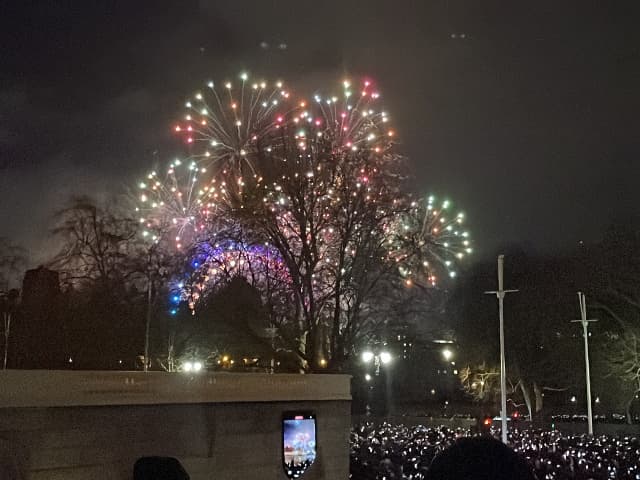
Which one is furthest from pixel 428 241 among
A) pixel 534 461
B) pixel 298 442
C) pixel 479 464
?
pixel 479 464

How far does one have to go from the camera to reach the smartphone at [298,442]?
10367 mm

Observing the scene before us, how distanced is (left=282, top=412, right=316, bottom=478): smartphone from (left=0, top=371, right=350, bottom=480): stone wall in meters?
0.11

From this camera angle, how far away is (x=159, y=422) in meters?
8.54

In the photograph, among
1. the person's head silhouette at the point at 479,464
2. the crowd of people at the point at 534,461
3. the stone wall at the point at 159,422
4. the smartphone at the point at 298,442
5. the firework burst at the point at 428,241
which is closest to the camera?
the person's head silhouette at the point at 479,464

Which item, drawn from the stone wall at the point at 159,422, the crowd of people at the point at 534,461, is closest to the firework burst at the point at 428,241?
the crowd of people at the point at 534,461

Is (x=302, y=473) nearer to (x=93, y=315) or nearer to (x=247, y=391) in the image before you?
(x=247, y=391)

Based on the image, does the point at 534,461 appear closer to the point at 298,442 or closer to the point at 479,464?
the point at 298,442

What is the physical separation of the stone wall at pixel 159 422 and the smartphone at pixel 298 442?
0.37 feet

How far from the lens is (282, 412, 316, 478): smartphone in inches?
408

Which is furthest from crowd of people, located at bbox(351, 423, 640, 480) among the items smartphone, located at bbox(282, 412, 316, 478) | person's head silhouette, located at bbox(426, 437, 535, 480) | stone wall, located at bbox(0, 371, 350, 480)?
person's head silhouette, located at bbox(426, 437, 535, 480)

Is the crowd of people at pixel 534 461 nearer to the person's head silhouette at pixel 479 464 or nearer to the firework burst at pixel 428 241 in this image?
the firework burst at pixel 428 241

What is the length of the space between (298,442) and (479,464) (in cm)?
816

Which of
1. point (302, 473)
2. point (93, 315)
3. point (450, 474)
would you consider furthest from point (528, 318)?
point (450, 474)

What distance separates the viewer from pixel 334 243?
72.4ft
